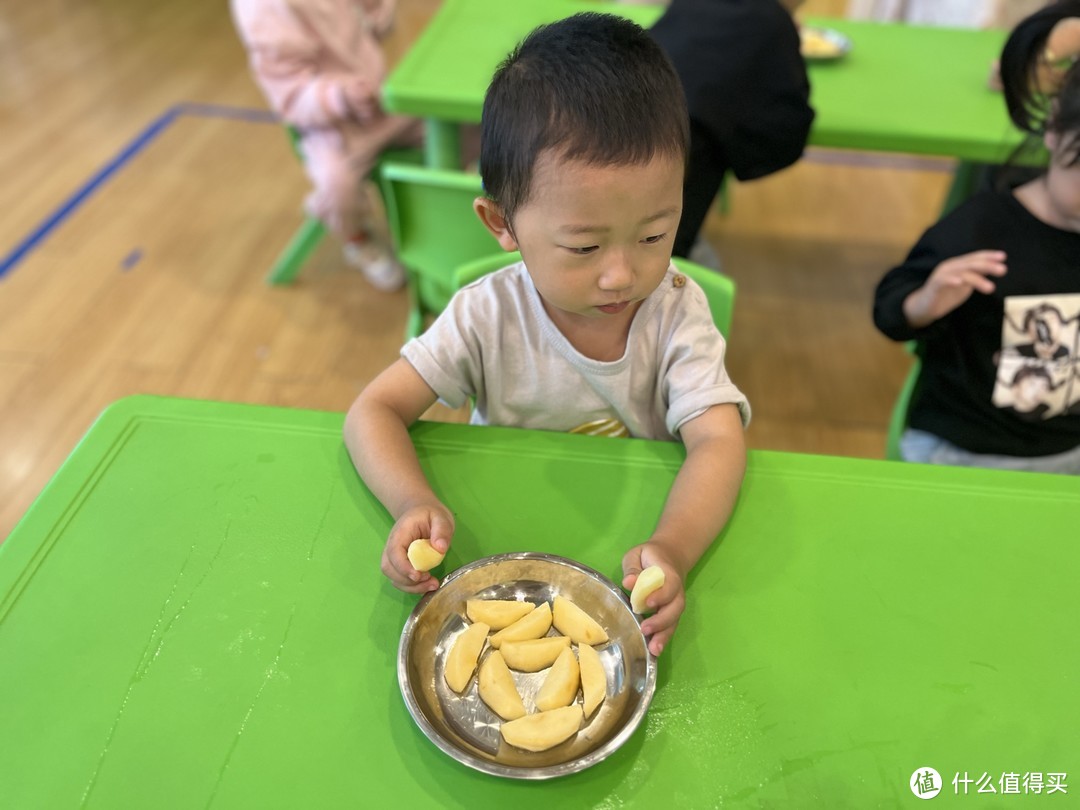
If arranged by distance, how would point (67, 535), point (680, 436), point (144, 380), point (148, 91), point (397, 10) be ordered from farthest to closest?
1. point (397, 10)
2. point (148, 91)
3. point (144, 380)
4. point (680, 436)
5. point (67, 535)

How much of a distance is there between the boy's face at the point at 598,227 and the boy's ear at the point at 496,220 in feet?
0.09

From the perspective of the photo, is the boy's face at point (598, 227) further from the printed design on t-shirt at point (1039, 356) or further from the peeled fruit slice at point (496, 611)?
the printed design on t-shirt at point (1039, 356)

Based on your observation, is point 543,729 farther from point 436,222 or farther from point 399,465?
point 436,222

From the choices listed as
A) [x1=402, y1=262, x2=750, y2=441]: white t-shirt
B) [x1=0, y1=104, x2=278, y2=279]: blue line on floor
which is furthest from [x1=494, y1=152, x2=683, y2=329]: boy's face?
[x1=0, y1=104, x2=278, y2=279]: blue line on floor

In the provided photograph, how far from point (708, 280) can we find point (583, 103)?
1.24ft

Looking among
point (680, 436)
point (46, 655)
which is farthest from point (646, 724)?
point (46, 655)

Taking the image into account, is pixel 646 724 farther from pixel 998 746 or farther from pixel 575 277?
pixel 575 277

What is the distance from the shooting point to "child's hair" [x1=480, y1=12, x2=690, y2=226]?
0.60 m

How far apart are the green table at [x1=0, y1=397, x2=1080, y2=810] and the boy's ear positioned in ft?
0.65

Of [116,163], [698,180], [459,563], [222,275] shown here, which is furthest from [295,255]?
[459,563]

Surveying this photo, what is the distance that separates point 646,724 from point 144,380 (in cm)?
172

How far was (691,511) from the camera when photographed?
670 millimetres

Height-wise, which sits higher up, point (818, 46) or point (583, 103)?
point (583, 103)

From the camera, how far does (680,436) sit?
2.62ft
